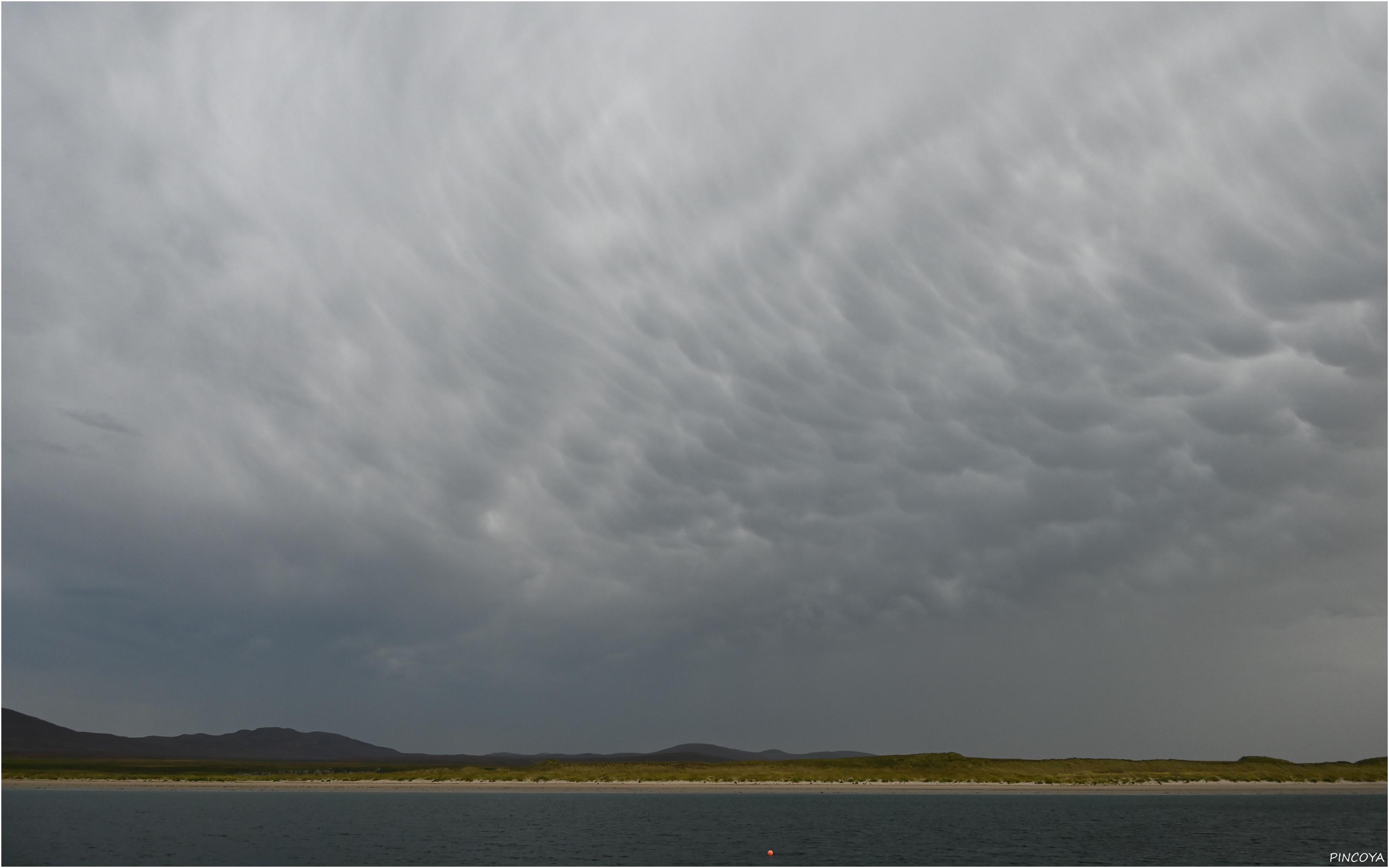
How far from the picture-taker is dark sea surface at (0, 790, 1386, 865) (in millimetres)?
80125

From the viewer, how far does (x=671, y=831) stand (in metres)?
105

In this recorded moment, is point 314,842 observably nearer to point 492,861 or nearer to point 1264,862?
point 492,861

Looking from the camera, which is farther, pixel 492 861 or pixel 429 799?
pixel 429 799

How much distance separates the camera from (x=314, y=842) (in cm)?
9150

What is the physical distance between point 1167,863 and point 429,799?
437 feet

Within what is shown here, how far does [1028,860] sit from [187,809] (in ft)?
411

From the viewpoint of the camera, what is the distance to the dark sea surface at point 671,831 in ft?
263

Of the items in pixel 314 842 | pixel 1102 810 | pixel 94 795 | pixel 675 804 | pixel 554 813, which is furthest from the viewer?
pixel 94 795

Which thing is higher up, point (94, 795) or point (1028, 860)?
point (1028, 860)

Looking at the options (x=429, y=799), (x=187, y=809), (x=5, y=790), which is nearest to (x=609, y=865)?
(x=187, y=809)

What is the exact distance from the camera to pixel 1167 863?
259 feet

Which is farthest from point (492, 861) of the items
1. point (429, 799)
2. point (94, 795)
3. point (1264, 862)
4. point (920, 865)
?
point (94, 795)

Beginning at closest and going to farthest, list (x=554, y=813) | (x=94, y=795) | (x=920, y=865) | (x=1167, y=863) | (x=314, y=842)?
(x=920, y=865) → (x=1167, y=863) → (x=314, y=842) → (x=554, y=813) → (x=94, y=795)

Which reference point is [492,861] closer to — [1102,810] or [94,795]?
[1102,810]
